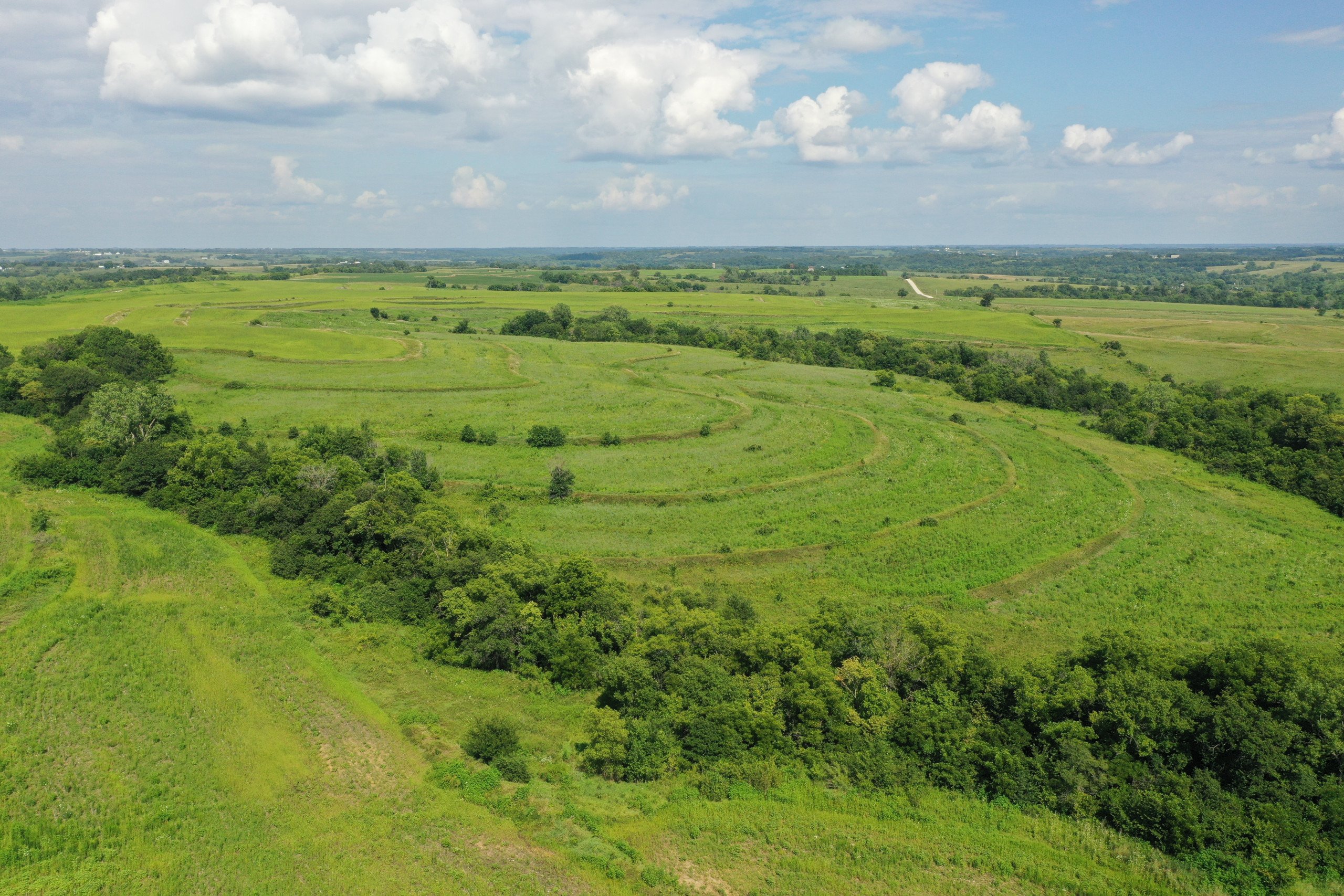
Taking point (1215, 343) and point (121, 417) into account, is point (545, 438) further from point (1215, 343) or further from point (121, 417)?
point (1215, 343)

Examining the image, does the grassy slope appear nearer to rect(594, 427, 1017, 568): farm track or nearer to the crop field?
the crop field

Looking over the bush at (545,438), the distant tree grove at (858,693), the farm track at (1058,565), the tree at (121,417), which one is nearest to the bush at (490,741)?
the distant tree grove at (858,693)

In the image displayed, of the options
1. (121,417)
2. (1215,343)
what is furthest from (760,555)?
(1215,343)

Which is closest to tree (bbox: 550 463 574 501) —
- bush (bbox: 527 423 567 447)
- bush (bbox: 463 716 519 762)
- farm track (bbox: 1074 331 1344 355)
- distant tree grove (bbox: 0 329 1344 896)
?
distant tree grove (bbox: 0 329 1344 896)

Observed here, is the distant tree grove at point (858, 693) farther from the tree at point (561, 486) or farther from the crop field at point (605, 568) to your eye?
the tree at point (561, 486)

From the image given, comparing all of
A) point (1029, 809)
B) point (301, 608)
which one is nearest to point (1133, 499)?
point (1029, 809)

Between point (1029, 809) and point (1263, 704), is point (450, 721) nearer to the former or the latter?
point (1029, 809)
